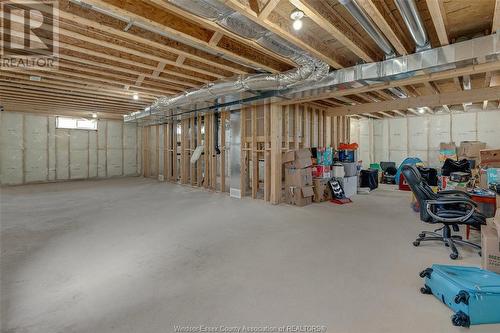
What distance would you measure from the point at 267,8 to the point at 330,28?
2.44 feet

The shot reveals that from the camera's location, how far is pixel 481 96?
14.1ft

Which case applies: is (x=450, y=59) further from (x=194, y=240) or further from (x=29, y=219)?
(x=29, y=219)

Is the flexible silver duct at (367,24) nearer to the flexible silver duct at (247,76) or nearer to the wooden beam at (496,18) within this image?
the flexible silver duct at (247,76)

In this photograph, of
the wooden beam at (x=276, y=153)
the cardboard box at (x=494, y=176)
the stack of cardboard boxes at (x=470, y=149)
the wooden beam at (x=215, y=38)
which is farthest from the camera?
the stack of cardboard boxes at (x=470, y=149)

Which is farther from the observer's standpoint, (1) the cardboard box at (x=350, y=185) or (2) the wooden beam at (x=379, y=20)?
(1) the cardboard box at (x=350, y=185)

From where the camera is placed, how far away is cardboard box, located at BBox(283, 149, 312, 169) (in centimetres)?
518

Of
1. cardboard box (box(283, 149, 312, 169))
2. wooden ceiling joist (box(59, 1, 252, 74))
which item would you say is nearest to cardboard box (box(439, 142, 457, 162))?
cardboard box (box(283, 149, 312, 169))

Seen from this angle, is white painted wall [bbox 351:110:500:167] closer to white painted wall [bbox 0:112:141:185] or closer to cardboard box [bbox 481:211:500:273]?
cardboard box [bbox 481:211:500:273]

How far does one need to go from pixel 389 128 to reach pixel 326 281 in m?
8.99

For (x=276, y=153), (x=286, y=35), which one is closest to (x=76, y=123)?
(x=276, y=153)

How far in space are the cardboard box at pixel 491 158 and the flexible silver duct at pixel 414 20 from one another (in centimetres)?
254

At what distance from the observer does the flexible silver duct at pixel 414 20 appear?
7.05ft

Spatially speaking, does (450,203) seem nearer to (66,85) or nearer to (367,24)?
(367,24)

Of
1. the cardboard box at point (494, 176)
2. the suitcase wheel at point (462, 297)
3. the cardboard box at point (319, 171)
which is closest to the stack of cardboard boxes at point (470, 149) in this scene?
the cardboard box at point (494, 176)
